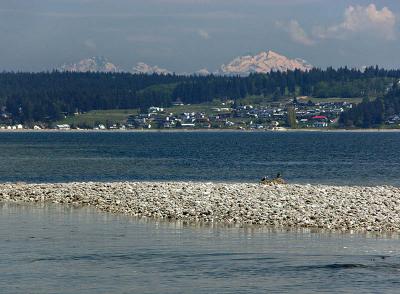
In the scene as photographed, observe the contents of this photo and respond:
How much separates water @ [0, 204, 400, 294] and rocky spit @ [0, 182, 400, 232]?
2224 millimetres

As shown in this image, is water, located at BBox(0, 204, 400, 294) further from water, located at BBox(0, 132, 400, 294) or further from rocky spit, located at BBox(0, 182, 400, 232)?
rocky spit, located at BBox(0, 182, 400, 232)

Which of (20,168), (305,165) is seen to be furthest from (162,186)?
(305,165)

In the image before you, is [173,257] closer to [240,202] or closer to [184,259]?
[184,259]

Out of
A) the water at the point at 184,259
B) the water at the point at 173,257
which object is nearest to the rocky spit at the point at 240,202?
the water at the point at 173,257

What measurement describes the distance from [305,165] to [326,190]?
163ft

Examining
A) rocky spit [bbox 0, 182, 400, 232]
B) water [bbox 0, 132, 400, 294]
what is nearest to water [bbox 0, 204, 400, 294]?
water [bbox 0, 132, 400, 294]

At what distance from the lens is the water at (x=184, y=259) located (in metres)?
26.7

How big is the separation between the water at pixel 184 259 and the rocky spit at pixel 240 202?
2224 mm

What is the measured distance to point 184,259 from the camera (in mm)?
30703

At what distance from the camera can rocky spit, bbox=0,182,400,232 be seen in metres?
39.3

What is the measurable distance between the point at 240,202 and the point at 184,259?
13999mm

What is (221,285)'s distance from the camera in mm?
26766

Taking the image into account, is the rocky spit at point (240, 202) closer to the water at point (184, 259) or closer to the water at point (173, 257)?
the water at point (173, 257)

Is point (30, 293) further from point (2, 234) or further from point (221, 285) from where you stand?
point (2, 234)
